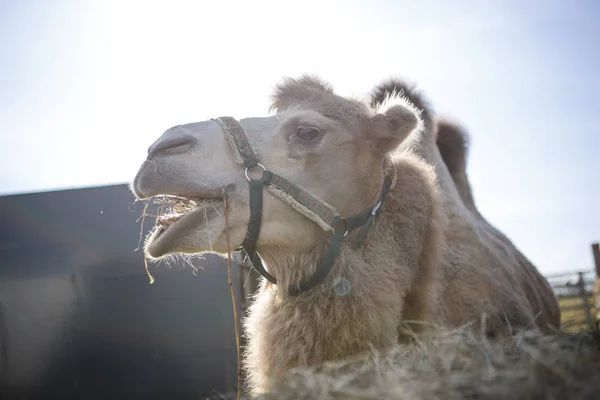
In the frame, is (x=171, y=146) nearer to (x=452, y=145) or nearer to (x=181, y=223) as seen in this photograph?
(x=181, y=223)

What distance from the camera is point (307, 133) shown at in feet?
9.13

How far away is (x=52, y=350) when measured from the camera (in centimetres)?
424

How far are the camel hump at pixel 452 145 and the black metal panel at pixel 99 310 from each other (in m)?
2.51

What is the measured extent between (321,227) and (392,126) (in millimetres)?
744

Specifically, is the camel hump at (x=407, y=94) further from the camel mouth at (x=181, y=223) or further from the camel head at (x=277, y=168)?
the camel mouth at (x=181, y=223)

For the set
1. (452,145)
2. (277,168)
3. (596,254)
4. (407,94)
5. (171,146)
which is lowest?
(596,254)

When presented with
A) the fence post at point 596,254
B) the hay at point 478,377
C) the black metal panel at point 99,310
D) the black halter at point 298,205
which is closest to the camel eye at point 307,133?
the black halter at point 298,205

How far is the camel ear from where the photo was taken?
284 cm

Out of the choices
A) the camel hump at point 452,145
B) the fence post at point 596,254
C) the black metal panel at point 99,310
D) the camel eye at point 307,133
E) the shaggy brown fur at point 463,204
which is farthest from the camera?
the fence post at point 596,254

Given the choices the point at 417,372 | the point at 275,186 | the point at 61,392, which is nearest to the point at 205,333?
the point at 61,392

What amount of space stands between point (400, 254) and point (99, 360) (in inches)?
116

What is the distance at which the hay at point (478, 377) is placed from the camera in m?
0.96

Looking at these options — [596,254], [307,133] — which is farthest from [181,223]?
[596,254]

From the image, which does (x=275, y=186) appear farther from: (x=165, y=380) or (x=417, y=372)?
(x=165, y=380)
